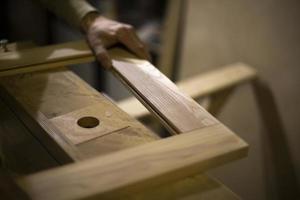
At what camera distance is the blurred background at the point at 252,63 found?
1573 millimetres

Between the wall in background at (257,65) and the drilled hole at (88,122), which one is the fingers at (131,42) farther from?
the wall in background at (257,65)

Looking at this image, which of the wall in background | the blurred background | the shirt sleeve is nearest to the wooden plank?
the shirt sleeve

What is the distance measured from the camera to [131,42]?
3.46ft

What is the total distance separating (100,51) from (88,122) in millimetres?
241

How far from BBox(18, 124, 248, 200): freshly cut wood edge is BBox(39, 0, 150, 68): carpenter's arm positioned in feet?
1.15

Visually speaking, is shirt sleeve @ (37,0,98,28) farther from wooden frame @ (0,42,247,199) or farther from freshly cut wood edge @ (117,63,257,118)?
freshly cut wood edge @ (117,63,257,118)

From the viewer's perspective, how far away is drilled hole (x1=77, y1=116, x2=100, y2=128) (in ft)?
2.76

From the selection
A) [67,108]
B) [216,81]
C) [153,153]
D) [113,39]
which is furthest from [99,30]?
[216,81]

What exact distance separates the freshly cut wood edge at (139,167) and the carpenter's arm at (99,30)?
35 cm

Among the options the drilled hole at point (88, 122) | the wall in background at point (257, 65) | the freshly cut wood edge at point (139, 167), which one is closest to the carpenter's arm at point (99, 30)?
the drilled hole at point (88, 122)

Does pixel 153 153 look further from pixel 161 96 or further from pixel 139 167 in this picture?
pixel 161 96

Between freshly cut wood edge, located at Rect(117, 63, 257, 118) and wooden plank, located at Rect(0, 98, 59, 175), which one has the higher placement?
wooden plank, located at Rect(0, 98, 59, 175)

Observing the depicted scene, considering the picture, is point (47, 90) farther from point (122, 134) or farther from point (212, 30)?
point (212, 30)

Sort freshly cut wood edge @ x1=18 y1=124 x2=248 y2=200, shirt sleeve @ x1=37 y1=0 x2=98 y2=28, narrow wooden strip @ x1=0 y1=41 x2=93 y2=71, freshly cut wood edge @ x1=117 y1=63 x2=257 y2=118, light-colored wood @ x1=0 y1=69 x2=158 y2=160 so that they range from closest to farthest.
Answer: freshly cut wood edge @ x1=18 y1=124 x2=248 y2=200, light-colored wood @ x1=0 y1=69 x2=158 y2=160, narrow wooden strip @ x1=0 y1=41 x2=93 y2=71, shirt sleeve @ x1=37 y1=0 x2=98 y2=28, freshly cut wood edge @ x1=117 y1=63 x2=257 y2=118
